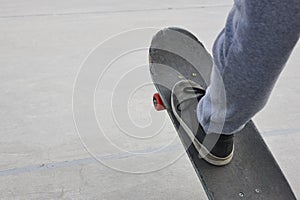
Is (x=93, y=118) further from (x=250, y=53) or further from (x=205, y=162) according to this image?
(x=250, y=53)

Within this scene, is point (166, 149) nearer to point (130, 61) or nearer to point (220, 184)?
point (220, 184)

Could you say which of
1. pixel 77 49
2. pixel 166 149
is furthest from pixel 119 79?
pixel 166 149

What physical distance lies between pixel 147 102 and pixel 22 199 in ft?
2.77

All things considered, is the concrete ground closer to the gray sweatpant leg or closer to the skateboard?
the skateboard

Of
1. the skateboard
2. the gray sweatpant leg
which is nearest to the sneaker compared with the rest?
the skateboard

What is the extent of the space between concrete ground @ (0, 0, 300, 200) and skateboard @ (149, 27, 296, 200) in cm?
24

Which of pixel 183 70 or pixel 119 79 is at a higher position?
pixel 183 70

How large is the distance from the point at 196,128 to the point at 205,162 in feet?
0.39

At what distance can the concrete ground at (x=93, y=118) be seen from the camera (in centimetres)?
146

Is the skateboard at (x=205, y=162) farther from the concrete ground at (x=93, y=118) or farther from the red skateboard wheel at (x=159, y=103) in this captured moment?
the concrete ground at (x=93, y=118)

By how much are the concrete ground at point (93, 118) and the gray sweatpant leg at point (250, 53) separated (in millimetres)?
620

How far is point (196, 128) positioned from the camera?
1216mm

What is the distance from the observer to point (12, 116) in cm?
182

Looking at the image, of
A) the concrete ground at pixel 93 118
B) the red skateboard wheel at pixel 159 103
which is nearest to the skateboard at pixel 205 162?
the red skateboard wheel at pixel 159 103
